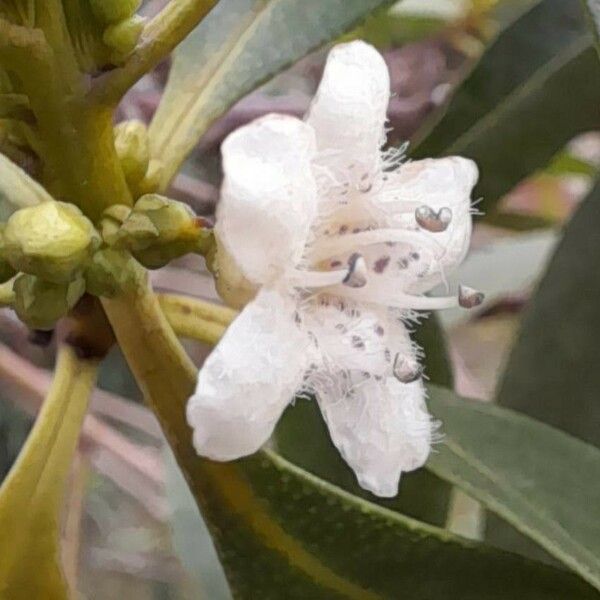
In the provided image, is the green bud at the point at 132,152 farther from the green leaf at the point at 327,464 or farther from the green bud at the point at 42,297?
the green leaf at the point at 327,464

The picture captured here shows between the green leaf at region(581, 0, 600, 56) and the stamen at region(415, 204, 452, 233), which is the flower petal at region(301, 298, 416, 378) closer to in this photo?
the stamen at region(415, 204, 452, 233)

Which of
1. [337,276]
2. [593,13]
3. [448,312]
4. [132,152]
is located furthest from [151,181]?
[448,312]

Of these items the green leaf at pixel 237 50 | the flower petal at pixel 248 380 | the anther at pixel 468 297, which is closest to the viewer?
the flower petal at pixel 248 380

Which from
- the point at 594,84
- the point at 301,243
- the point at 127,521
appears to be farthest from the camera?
the point at 127,521

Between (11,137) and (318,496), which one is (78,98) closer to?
(11,137)

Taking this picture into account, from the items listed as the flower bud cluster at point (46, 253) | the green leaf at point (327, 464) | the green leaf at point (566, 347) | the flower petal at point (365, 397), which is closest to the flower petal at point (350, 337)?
the flower petal at point (365, 397)

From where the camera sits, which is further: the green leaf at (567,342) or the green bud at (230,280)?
the green leaf at (567,342)

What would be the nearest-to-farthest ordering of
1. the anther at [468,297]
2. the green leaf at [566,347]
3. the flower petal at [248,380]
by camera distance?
the flower petal at [248,380], the anther at [468,297], the green leaf at [566,347]

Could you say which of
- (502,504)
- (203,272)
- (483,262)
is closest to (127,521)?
(203,272)
